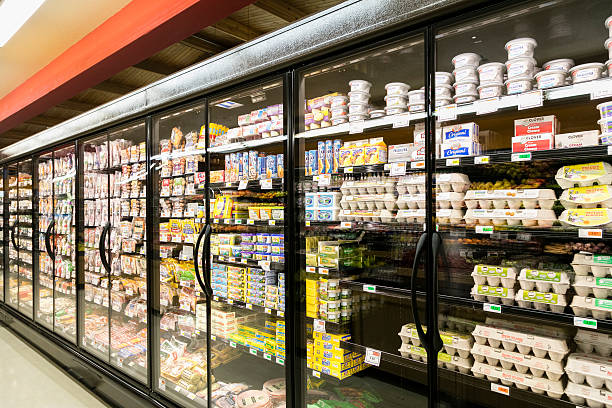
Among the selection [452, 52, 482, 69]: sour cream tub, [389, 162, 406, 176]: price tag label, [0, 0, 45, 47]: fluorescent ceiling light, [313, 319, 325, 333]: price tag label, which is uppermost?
[0, 0, 45, 47]: fluorescent ceiling light

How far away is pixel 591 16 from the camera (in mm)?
1794

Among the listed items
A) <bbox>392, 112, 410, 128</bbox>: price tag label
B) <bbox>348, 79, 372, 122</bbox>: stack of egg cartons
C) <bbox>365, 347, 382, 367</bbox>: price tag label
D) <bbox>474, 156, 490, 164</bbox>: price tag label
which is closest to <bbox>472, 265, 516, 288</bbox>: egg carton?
<bbox>474, 156, 490, 164</bbox>: price tag label

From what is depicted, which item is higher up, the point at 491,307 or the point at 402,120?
the point at 402,120

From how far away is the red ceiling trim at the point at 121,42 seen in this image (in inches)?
105

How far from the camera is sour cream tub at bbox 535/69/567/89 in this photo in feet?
5.50

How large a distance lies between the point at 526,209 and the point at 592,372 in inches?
28.1

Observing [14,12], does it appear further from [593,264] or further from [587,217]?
[593,264]

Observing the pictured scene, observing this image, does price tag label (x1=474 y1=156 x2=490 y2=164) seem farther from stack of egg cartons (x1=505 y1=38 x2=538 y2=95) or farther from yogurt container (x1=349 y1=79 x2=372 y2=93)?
yogurt container (x1=349 y1=79 x2=372 y2=93)

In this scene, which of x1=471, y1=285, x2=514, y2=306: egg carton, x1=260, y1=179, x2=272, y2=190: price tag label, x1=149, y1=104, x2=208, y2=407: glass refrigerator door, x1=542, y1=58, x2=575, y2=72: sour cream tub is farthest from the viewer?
x1=149, y1=104, x2=208, y2=407: glass refrigerator door

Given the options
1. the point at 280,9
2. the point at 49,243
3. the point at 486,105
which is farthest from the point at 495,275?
the point at 49,243

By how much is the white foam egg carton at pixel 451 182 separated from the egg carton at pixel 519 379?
2.84 feet

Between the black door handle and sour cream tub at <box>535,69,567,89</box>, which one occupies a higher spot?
sour cream tub at <box>535,69,567,89</box>

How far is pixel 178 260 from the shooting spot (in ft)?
12.0

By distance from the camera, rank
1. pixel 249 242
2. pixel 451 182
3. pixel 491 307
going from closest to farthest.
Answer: pixel 491 307 < pixel 451 182 < pixel 249 242
